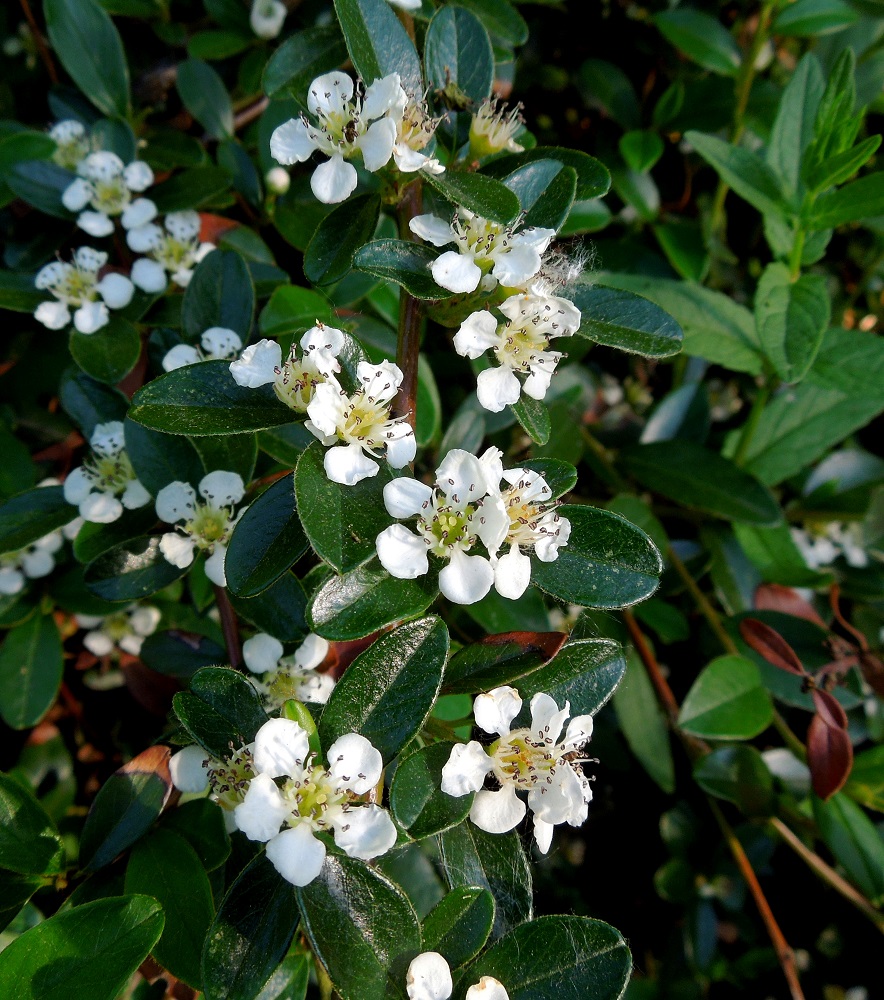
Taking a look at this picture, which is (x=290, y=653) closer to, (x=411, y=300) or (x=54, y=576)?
(x=411, y=300)

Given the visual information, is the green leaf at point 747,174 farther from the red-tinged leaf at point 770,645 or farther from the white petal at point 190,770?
the white petal at point 190,770

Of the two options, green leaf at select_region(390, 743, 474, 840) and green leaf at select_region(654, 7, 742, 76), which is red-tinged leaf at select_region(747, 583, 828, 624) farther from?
green leaf at select_region(654, 7, 742, 76)

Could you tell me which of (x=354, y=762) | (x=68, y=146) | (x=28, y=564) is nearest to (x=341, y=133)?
(x=354, y=762)

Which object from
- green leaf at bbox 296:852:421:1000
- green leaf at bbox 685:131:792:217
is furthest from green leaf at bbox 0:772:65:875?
green leaf at bbox 685:131:792:217

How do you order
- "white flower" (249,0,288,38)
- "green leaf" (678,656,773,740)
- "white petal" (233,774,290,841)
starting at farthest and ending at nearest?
"white flower" (249,0,288,38) < "green leaf" (678,656,773,740) < "white petal" (233,774,290,841)

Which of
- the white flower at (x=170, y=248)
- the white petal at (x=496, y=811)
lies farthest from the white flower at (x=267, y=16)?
the white petal at (x=496, y=811)
